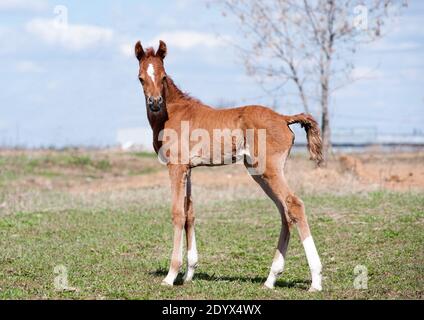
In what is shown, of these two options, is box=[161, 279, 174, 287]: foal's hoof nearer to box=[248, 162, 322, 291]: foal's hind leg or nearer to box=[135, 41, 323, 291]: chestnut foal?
box=[135, 41, 323, 291]: chestnut foal

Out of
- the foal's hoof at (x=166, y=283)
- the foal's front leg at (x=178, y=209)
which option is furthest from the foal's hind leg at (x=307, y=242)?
the foal's hoof at (x=166, y=283)

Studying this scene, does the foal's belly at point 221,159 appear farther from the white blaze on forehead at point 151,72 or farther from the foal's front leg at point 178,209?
the white blaze on forehead at point 151,72

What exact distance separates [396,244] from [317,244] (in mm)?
1352

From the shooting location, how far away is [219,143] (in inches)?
406

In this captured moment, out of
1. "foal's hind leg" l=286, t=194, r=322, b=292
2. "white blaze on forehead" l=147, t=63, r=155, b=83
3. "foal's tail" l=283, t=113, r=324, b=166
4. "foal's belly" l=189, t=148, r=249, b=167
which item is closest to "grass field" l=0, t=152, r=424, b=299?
"foal's hind leg" l=286, t=194, r=322, b=292

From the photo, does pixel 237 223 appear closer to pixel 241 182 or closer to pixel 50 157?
pixel 241 182

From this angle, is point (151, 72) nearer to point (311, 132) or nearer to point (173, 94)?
point (173, 94)

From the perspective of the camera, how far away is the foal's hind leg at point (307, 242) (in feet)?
32.0

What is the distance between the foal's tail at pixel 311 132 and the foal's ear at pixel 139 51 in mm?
2094

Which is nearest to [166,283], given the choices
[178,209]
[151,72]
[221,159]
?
[178,209]

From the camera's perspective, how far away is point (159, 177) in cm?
2988

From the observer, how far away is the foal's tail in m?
10.3

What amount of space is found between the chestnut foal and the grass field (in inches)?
17.8
